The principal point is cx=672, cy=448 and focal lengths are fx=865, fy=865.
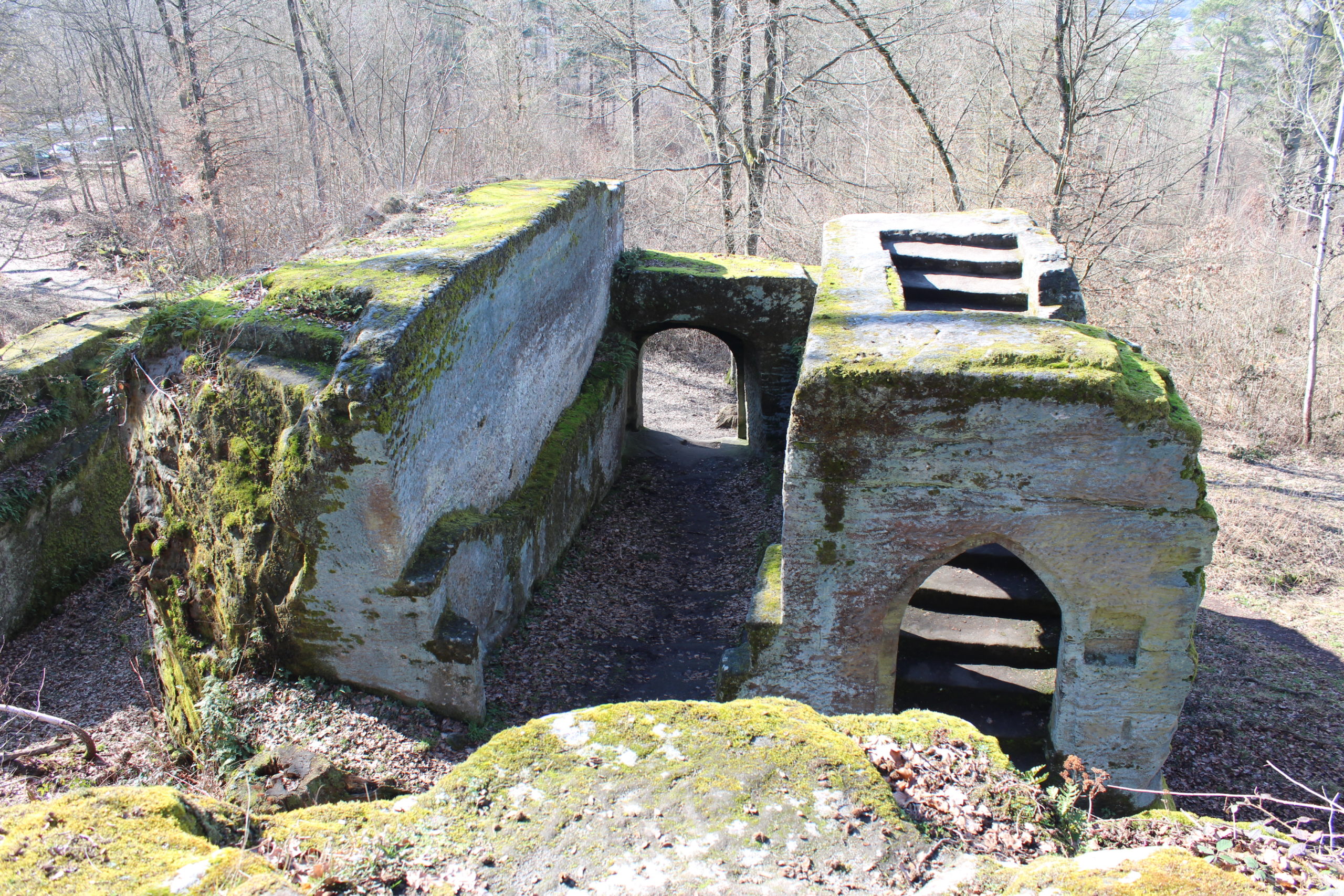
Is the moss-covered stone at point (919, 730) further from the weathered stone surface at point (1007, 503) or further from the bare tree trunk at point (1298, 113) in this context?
the bare tree trunk at point (1298, 113)

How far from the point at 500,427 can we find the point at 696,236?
15.1m

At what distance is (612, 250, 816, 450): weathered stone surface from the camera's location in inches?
539

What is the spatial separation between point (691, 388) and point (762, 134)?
19.7 ft

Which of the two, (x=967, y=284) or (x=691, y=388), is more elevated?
(x=967, y=284)

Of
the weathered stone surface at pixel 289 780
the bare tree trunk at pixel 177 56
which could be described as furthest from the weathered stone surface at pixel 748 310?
the bare tree trunk at pixel 177 56

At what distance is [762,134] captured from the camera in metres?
19.8

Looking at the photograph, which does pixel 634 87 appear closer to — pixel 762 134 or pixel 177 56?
pixel 762 134

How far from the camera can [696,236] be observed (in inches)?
907

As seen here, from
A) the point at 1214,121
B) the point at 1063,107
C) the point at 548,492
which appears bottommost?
the point at 548,492

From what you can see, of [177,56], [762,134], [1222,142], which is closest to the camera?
[177,56]

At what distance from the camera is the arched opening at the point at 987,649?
823cm

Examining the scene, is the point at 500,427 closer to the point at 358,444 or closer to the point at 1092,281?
the point at 358,444

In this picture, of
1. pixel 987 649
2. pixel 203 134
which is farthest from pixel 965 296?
pixel 203 134

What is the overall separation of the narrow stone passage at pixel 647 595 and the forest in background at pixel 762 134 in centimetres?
736
